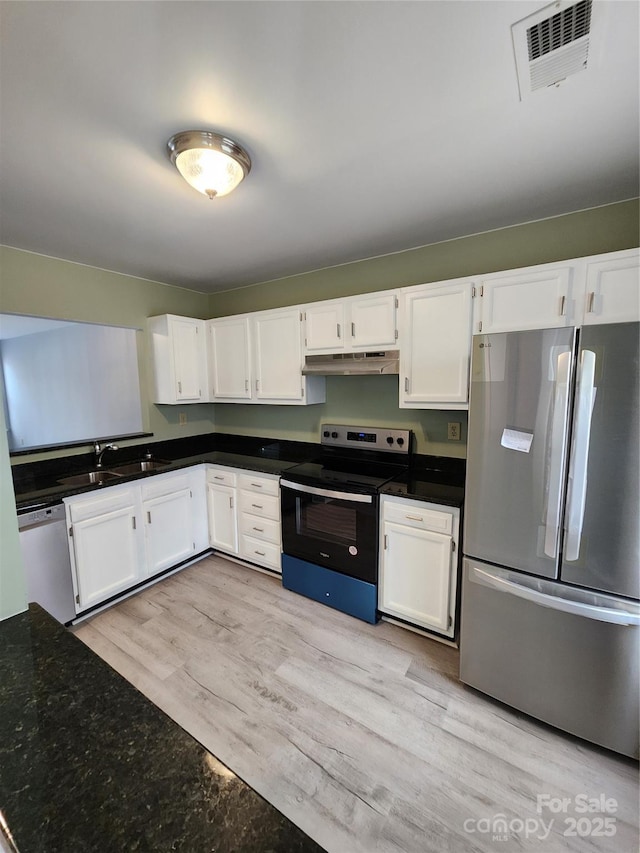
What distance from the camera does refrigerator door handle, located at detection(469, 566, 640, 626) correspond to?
148 centimetres

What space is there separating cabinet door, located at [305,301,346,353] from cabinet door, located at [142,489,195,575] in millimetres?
1667

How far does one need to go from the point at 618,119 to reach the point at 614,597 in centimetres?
187

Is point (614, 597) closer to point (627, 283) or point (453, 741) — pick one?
point (453, 741)

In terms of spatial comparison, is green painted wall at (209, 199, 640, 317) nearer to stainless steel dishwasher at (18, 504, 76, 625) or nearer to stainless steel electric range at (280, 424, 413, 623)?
stainless steel electric range at (280, 424, 413, 623)

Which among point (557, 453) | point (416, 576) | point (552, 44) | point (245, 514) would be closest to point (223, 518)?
point (245, 514)

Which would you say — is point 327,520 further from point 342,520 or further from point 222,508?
point 222,508

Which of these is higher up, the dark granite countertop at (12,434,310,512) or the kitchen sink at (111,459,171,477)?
the dark granite countertop at (12,434,310,512)

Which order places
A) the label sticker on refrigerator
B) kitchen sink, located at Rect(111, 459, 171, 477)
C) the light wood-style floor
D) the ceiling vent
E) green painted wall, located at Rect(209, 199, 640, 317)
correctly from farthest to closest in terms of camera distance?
1. kitchen sink, located at Rect(111, 459, 171, 477)
2. green painted wall, located at Rect(209, 199, 640, 317)
3. the label sticker on refrigerator
4. the light wood-style floor
5. the ceiling vent

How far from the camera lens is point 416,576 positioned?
2.25m

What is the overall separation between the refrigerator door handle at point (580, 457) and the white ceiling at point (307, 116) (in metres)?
0.94

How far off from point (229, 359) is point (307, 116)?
87.3 inches

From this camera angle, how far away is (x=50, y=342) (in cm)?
270

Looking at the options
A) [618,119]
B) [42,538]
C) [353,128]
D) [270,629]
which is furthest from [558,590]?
[42,538]

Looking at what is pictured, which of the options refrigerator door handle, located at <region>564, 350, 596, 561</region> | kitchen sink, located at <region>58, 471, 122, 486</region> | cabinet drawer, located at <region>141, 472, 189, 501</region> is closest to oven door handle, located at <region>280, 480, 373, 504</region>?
cabinet drawer, located at <region>141, 472, 189, 501</region>
